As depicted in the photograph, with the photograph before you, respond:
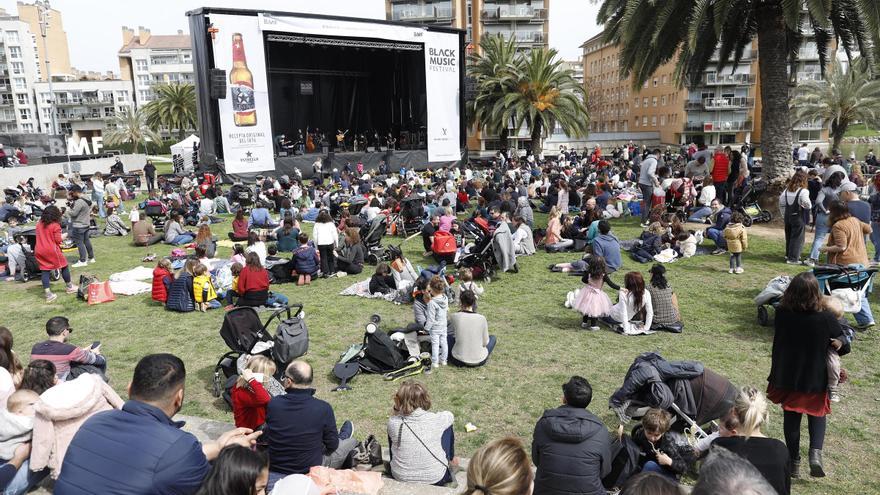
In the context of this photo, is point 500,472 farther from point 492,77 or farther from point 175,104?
point 175,104

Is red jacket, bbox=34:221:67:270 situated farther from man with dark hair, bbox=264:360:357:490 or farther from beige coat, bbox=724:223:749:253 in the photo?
beige coat, bbox=724:223:749:253

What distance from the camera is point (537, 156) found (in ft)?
118

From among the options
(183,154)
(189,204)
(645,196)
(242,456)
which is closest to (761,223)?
(645,196)

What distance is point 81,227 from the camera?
514 inches

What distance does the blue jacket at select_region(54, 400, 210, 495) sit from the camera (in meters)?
2.55

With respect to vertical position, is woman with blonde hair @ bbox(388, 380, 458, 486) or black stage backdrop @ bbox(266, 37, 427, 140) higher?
black stage backdrop @ bbox(266, 37, 427, 140)

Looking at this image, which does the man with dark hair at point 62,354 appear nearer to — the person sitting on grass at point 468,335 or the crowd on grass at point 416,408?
the crowd on grass at point 416,408

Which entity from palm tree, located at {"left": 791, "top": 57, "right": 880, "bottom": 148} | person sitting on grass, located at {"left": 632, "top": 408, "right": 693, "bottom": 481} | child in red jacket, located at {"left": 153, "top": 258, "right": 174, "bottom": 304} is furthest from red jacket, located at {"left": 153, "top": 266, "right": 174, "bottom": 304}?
palm tree, located at {"left": 791, "top": 57, "right": 880, "bottom": 148}

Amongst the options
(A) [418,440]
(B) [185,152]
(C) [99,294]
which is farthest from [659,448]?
(B) [185,152]

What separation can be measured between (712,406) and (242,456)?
426cm

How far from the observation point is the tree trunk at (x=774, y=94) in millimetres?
13734

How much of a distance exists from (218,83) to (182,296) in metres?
16.9

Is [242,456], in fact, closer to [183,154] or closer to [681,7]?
[681,7]

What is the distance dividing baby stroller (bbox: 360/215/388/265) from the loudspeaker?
13970mm
